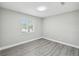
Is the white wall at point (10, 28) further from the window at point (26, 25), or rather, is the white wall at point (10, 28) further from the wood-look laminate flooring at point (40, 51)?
the wood-look laminate flooring at point (40, 51)

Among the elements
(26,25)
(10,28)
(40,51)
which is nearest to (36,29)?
(26,25)

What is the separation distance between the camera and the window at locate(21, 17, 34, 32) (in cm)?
368

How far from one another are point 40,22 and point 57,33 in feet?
6.37

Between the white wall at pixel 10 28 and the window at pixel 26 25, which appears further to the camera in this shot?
the window at pixel 26 25

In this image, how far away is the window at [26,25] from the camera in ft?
12.1

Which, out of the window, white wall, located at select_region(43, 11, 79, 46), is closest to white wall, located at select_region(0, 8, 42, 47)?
the window

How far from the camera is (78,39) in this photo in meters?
2.96

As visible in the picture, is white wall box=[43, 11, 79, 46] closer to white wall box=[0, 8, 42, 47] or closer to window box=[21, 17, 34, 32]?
window box=[21, 17, 34, 32]

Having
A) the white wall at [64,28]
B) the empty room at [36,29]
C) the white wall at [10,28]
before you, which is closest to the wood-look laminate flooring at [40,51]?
the empty room at [36,29]

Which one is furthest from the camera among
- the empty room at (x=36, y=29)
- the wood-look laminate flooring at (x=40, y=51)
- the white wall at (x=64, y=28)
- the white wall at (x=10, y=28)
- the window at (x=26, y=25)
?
the window at (x=26, y=25)

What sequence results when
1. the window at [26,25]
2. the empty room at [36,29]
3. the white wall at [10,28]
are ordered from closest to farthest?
1. the empty room at [36,29]
2. the white wall at [10,28]
3. the window at [26,25]

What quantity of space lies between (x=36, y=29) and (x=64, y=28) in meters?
2.25

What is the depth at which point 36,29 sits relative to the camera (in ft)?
15.8

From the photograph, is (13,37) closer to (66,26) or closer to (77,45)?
(66,26)
